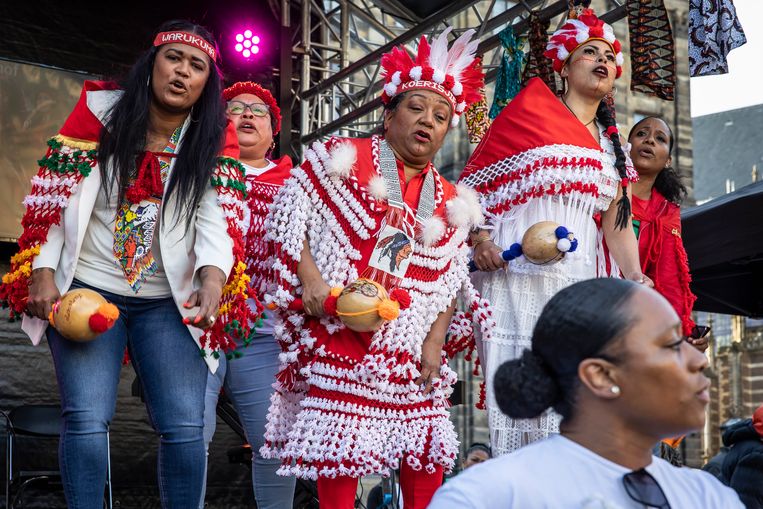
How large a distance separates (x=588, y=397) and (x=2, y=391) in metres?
6.29

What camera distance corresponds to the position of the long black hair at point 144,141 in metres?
3.58

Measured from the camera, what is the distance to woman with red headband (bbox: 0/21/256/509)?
3.32m

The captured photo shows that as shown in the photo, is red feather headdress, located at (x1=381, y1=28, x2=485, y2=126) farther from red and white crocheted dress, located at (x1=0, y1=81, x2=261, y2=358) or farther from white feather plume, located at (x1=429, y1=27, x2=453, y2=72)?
red and white crocheted dress, located at (x1=0, y1=81, x2=261, y2=358)

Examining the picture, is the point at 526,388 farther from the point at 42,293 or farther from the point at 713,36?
the point at 713,36

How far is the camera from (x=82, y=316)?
320cm

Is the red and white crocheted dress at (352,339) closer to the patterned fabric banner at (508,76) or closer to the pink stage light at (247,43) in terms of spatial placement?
the patterned fabric banner at (508,76)

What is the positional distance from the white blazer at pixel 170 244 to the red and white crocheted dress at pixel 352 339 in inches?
13.7

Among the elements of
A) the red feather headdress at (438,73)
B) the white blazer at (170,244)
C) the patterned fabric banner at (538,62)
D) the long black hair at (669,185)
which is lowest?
the white blazer at (170,244)

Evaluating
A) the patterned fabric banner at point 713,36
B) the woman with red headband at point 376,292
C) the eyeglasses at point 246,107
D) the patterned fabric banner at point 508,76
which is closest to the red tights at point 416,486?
the woman with red headband at point 376,292

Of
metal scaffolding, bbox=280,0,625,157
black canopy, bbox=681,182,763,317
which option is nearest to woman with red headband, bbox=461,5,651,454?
black canopy, bbox=681,182,763,317

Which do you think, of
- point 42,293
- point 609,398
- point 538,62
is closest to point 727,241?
point 538,62

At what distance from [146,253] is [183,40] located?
32.5 inches

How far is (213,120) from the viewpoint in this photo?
3764mm

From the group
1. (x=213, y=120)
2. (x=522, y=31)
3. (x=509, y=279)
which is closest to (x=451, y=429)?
(x=509, y=279)
